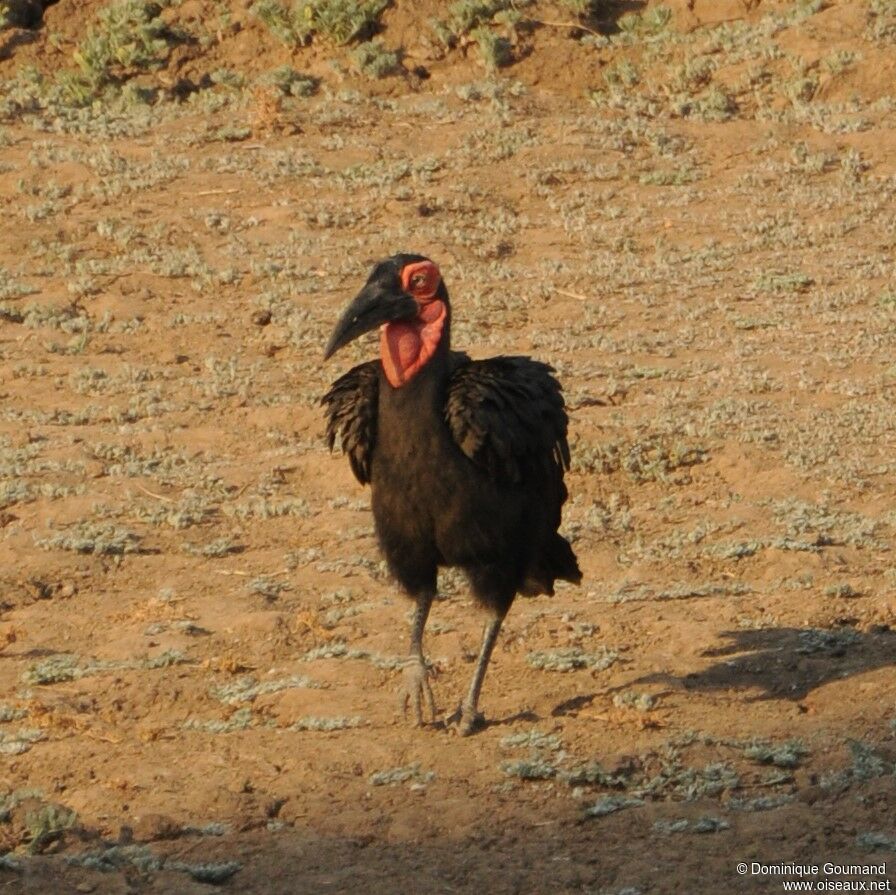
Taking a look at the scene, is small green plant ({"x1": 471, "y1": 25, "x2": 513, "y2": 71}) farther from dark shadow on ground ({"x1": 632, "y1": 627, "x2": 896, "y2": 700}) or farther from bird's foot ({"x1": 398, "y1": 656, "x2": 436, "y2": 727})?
bird's foot ({"x1": 398, "y1": 656, "x2": 436, "y2": 727})

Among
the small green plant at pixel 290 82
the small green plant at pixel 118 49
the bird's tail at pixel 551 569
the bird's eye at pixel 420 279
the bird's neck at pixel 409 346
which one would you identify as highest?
the small green plant at pixel 118 49

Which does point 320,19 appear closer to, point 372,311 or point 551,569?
point 551,569

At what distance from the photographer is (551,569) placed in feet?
24.6

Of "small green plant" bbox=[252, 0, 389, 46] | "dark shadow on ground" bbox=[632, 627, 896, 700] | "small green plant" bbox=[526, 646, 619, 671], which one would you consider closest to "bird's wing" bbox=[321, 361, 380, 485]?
"small green plant" bbox=[526, 646, 619, 671]

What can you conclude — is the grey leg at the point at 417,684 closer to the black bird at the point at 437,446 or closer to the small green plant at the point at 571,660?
the black bird at the point at 437,446

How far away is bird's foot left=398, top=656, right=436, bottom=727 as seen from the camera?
699cm

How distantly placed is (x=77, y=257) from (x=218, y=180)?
5.22 ft

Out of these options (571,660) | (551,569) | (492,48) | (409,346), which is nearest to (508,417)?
(409,346)

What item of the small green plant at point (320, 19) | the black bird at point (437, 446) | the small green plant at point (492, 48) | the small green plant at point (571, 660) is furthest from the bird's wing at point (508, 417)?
the small green plant at point (320, 19)

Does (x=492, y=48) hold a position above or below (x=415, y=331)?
above

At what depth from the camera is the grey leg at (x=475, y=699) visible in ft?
22.7

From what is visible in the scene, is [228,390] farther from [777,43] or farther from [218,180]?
[777,43]

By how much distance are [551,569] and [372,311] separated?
4.80 feet

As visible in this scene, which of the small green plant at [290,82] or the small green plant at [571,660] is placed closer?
the small green plant at [571,660]
